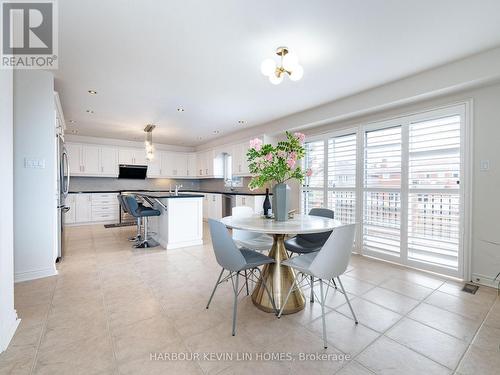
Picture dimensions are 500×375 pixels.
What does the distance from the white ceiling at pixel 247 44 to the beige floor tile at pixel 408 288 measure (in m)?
2.40

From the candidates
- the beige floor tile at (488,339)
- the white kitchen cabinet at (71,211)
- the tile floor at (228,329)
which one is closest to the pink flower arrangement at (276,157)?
the tile floor at (228,329)

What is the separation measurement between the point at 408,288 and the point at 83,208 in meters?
7.06

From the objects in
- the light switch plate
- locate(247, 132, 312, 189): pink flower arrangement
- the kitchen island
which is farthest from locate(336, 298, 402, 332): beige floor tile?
the kitchen island

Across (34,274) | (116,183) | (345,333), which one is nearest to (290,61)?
(345,333)

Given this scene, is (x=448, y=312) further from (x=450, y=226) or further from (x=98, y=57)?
(x=98, y=57)

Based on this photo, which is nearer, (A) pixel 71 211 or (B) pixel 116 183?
(A) pixel 71 211

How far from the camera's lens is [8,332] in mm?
1654

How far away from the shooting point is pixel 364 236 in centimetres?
370

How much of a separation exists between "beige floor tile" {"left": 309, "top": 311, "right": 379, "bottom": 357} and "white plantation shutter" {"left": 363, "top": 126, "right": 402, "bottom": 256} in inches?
73.7

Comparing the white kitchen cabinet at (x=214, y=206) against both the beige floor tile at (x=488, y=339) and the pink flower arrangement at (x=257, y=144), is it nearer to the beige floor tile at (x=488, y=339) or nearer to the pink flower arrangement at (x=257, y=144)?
the pink flower arrangement at (x=257, y=144)

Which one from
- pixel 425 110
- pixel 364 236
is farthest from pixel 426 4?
pixel 364 236

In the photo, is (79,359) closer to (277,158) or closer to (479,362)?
(277,158)

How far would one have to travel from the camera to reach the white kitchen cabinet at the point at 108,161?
6653 millimetres

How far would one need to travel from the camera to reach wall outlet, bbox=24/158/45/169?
2713 mm
